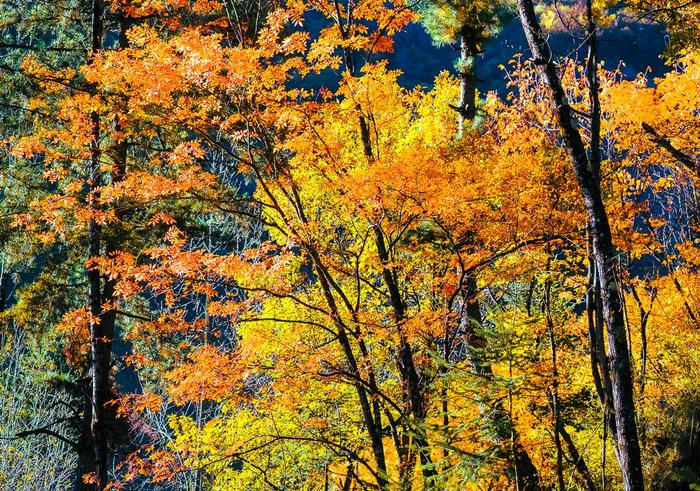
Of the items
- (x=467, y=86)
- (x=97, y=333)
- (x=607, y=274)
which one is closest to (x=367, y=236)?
(x=607, y=274)

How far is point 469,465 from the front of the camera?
548 cm

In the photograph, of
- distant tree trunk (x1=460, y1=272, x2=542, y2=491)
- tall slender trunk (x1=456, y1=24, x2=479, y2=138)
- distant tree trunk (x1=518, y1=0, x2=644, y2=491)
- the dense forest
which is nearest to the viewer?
distant tree trunk (x1=518, y1=0, x2=644, y2=491)

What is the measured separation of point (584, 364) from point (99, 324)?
351 inches

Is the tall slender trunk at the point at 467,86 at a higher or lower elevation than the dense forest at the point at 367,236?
higher

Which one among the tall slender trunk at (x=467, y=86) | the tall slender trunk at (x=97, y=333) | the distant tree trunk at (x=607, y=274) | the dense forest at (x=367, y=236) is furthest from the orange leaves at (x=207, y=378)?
the tall slender trunk at (x=467, y=86)

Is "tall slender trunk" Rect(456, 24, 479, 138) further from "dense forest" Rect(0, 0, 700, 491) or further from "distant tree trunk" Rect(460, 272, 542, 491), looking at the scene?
"distant tree trunk" Rect(460, 272, 542, 491)

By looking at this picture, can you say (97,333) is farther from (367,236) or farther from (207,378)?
(367,236)

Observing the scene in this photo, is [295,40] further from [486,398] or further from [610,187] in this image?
[610,187]

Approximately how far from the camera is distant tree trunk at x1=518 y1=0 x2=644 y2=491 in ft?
17.5

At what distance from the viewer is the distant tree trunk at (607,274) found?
209 inches

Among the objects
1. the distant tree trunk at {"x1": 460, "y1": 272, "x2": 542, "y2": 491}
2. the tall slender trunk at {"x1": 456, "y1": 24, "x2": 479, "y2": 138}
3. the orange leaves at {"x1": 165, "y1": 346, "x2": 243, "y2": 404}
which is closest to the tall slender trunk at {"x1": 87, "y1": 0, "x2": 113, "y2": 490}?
the orange leaves at {"x1": 165, "y1": 346, "x2": 243, "y2": 404}

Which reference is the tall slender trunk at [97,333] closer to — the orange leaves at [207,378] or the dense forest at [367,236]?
the dense forest at [367,236]

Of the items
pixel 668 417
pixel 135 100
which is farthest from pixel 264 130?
pixel 668 417

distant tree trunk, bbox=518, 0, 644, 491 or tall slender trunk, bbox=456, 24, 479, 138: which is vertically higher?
tall slender trunk, bbox=456, 24, 479, 138
